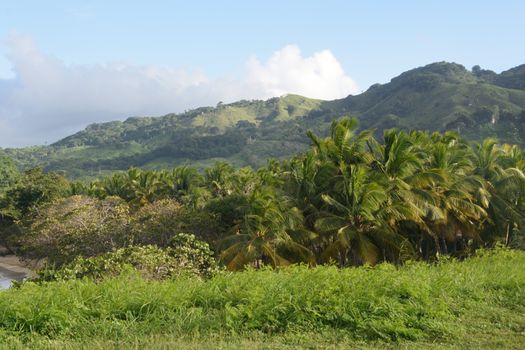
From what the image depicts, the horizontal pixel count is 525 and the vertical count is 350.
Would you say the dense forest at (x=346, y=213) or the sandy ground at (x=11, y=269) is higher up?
the dense forest at (x=346, y=213)

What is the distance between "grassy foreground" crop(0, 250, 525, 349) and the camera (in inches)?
282

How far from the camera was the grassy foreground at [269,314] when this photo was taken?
282 inches

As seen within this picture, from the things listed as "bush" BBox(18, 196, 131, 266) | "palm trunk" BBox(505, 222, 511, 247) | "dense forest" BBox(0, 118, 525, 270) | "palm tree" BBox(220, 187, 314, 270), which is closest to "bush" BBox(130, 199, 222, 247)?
"dense forest" BBox(0, 118, 525, 270)

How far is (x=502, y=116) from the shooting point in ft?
367

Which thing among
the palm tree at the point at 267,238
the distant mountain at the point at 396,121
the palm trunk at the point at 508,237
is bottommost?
the palm trunk at the point at 508,237

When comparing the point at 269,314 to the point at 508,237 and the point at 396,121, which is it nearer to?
the point at 508,237

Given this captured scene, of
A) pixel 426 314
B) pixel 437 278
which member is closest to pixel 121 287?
pixel 426 314

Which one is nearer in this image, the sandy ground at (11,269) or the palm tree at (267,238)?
the palm tree at (267,238)

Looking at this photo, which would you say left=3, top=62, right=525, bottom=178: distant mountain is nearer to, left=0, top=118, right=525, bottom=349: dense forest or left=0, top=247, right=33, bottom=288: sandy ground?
left=0, top=118, right=525, bottom=349: dense forest

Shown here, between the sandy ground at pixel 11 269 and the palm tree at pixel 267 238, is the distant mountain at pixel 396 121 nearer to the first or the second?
the sandy ground at pixel 11 269

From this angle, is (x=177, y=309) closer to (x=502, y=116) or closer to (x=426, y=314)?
(x=426, y=314)

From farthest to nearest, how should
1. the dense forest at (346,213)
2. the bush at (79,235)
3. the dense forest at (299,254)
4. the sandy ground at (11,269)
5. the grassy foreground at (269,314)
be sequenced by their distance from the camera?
the sandy ground at (11,269) < the bush at (79,235) < the dense forest at (346,213) < the dense forest at (299,254) < the grassy foreground at (269,314)

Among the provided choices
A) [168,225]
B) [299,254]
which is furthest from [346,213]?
[168,225]

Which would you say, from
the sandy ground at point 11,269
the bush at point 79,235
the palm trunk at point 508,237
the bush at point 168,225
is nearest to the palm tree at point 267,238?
the bush at point 168,225
